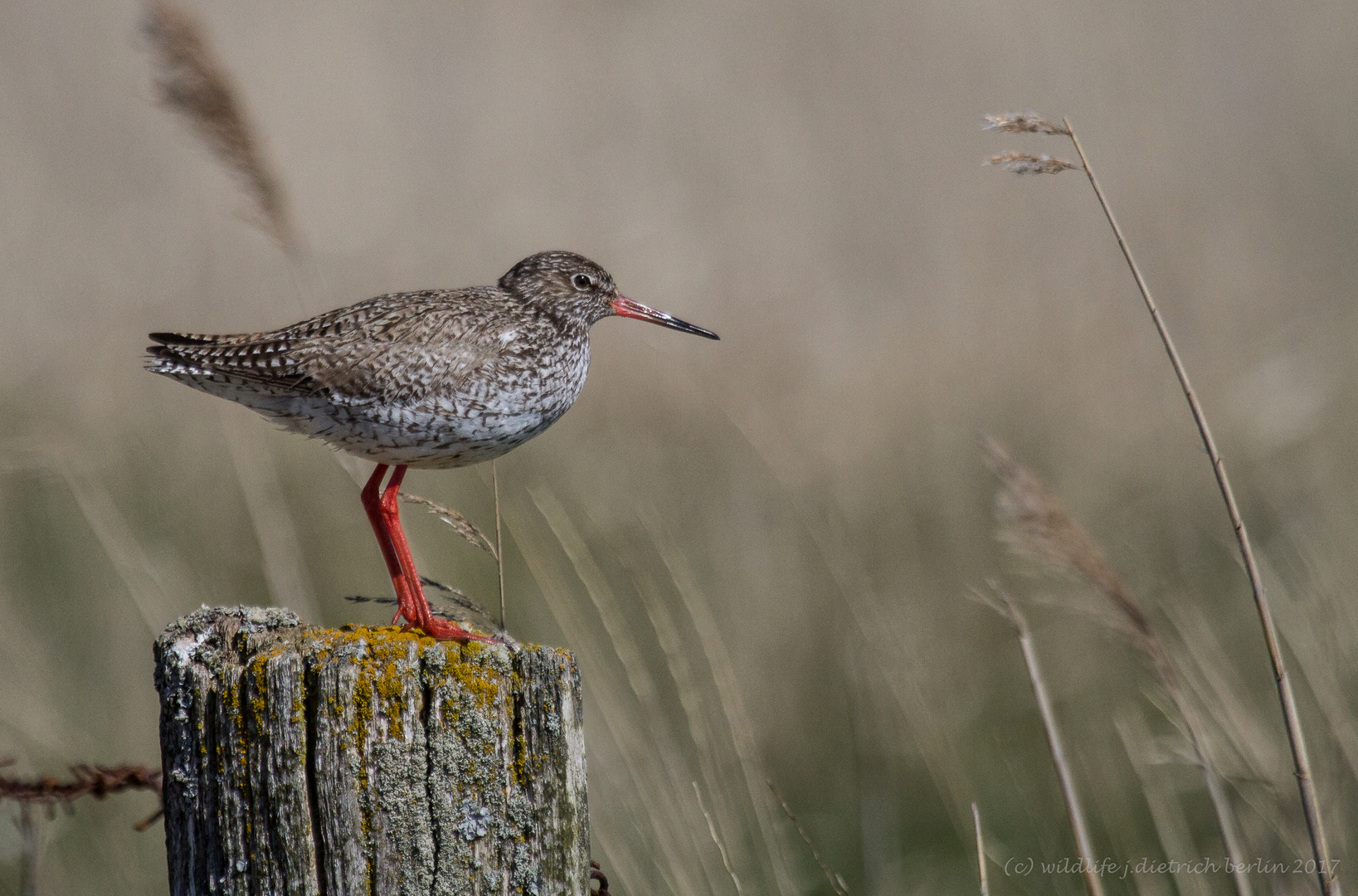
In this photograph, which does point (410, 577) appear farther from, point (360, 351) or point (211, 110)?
point (211, 110)

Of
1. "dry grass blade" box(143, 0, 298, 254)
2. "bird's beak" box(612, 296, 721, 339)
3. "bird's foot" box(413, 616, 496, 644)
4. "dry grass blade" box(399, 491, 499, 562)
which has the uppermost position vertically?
"dry grass blade" box(143, 0, 298, 254)

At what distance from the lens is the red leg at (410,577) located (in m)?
3.62

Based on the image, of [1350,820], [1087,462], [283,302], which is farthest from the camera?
[283,302]

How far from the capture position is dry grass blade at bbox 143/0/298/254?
4227 millimetres

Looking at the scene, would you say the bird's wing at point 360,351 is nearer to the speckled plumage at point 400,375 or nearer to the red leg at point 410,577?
the speckled plumage at point 400,375

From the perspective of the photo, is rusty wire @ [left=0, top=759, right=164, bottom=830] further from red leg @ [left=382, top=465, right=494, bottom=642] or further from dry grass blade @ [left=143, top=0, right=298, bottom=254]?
dry grass blade @ [left=143, top=0, right=298, bottom=254]

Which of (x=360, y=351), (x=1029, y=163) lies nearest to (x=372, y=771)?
(x=360, y=351)

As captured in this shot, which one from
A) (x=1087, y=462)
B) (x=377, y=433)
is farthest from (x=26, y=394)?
(x=1087, y=462)

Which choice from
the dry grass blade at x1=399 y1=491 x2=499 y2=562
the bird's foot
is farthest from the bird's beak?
the dry grass blade at x1=399 y1=491 x2=499 y2=562

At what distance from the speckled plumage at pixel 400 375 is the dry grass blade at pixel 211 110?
0.50 m

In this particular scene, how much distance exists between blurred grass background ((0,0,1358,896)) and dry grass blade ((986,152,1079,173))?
1.57 metres

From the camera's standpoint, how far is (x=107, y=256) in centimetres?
942

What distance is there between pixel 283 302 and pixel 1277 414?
6498 millimetres

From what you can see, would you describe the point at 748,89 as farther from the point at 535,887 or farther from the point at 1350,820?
the point at 535,887
